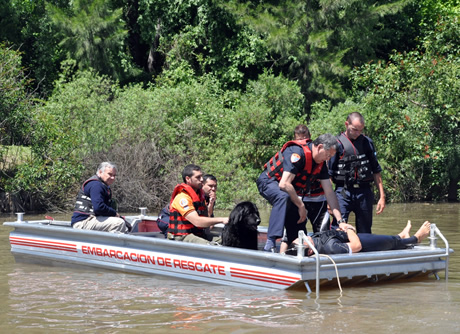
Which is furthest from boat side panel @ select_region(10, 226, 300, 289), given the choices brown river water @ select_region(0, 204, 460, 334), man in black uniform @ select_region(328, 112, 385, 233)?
man in black uniform @ select_region(328, 112, 385, 233)

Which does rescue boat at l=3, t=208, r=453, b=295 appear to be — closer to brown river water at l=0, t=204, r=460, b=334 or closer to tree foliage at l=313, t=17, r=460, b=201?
brown river water at l=0, t=204, r=460, b=334

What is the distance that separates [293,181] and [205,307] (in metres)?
1.79

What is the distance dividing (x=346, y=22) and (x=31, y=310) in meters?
20.0

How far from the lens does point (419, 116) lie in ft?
68.8

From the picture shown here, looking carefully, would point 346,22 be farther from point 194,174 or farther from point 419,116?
point 194,174

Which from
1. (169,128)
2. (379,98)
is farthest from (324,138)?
(379,98)

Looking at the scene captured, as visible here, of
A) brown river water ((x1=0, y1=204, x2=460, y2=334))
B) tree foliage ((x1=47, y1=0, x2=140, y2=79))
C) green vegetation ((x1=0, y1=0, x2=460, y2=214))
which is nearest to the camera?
brown river water ((x1=0, y1=204, x2=460, y2=334))

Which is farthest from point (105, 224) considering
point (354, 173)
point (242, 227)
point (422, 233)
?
point (422, 233)

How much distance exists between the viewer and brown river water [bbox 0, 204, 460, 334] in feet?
20.5

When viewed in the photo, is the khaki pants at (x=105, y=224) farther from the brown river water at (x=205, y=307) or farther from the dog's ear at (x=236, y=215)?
the dog's ear at (x=236, y=215)

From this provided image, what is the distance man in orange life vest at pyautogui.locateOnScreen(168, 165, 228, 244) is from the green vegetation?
942 cm

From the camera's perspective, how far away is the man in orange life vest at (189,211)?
27.2ft

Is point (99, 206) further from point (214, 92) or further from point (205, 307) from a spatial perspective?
point (214, 92)

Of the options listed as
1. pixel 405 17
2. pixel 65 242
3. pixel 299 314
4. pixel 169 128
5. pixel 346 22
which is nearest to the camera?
pixel 299 314
